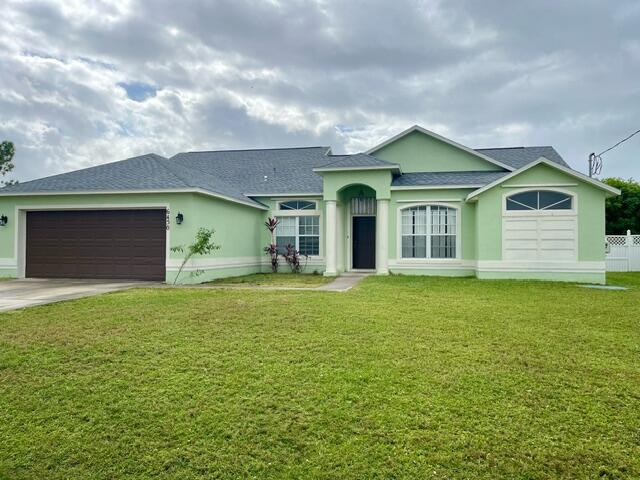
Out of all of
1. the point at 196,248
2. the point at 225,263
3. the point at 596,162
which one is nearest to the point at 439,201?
the point at 225,263

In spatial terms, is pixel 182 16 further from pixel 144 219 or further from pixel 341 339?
pixel 341 339

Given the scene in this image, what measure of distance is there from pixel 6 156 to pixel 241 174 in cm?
2684

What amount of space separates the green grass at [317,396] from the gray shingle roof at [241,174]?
25.6 ft

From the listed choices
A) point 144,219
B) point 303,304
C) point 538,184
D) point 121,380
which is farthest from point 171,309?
point 538,184

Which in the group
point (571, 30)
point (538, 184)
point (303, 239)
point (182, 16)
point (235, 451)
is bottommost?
point (235, 451)

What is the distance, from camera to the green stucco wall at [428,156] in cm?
1750

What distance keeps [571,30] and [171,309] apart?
17.6m

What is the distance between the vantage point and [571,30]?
16156 millimetres

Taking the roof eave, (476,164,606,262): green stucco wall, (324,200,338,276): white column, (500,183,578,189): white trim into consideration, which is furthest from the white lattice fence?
(324,200,338,276): white column

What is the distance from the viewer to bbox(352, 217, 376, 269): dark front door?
17484 millimetres

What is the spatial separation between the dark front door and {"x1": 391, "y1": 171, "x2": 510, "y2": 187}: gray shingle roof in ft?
6.92

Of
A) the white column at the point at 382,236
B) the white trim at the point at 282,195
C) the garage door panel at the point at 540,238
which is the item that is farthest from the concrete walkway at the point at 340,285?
the garage door panel at the point at 540,238

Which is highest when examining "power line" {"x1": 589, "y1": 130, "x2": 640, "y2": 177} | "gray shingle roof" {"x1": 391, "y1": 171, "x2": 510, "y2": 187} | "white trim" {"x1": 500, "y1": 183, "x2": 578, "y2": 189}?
"power line" {"x1": 589, "y1": 130, "x2": 640, "y2": 177}

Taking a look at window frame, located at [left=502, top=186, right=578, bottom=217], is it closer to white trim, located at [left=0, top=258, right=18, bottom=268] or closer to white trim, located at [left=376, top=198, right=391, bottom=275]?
white trim, located at [left=376, top=198, right=391, bottom=275]
